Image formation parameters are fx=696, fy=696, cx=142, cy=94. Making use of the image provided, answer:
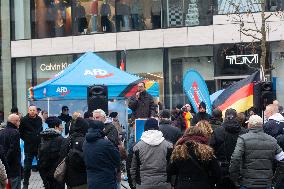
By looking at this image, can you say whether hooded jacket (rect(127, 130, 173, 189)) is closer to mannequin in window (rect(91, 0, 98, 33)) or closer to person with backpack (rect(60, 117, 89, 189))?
person with backpack (rect(60, 117, 89, 189))

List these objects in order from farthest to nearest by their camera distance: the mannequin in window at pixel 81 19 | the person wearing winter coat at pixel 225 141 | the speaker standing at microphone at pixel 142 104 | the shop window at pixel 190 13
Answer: the mannequin in window at pixel 81 19 < the shop window at pixel 190 13 < the speaker standing at microphone at pixel 142 104 < the person wearing winter coat at pixel 225 141

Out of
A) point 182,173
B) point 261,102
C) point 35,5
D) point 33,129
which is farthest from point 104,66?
point 35,5

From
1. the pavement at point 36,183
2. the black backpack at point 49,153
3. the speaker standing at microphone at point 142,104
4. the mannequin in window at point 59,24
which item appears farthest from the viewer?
the mannequin in window at point 59,24

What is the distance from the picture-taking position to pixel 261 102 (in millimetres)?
14188

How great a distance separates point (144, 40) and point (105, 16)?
234cm

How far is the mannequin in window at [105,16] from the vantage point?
104 ft

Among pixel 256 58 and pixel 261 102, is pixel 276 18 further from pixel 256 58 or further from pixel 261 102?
pixel 261 102

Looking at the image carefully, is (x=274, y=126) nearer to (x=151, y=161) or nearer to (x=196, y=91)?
(x=151, y=161)

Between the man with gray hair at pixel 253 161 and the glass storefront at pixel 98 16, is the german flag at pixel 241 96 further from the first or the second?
the glass storefront at pixel 98 16

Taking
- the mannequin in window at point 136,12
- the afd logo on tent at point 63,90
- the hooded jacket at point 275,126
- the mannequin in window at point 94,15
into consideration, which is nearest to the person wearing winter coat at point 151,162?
the hooded jacket at point 275,126

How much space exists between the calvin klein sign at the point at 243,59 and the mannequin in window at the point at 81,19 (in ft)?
23.3

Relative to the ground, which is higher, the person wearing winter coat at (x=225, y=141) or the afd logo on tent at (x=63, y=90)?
the afd logo on tent at (x=63, y=90)

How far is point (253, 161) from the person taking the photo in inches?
380

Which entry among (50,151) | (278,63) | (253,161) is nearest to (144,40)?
(278,63)
